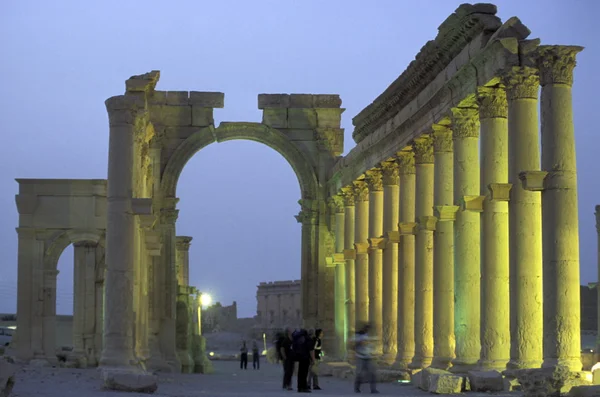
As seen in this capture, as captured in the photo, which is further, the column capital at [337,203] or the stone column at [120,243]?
the column capital at [337,203]

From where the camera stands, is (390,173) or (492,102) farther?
(390,173)

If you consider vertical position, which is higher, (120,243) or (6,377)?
(120,243)

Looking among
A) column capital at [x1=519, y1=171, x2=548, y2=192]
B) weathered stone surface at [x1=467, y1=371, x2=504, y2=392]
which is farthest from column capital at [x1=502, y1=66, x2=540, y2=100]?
weathered stone surface at [x1=467, y1=371, x2=504, y2=392]

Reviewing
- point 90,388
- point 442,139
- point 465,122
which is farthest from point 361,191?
point 90,388

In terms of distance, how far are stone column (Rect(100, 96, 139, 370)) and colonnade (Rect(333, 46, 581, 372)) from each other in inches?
232

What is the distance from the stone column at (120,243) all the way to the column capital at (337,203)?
1645 centimetres

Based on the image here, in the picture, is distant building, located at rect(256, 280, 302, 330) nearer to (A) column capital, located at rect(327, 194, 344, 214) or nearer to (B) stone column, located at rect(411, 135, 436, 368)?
(A) column capital, located at rect(327, 194, 344, 214)

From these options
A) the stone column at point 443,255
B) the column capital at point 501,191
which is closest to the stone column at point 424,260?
the stone column at point 443,255

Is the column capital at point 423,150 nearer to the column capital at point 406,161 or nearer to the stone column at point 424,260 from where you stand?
the stone column at point 424,260

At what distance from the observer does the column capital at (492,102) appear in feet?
93.3

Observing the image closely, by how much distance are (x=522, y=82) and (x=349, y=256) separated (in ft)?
64.8

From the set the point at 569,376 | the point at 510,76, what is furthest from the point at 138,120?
the point at 569,376

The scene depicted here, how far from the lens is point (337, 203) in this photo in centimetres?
4747

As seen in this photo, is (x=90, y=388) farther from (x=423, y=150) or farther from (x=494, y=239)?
(x=423, y=150)
